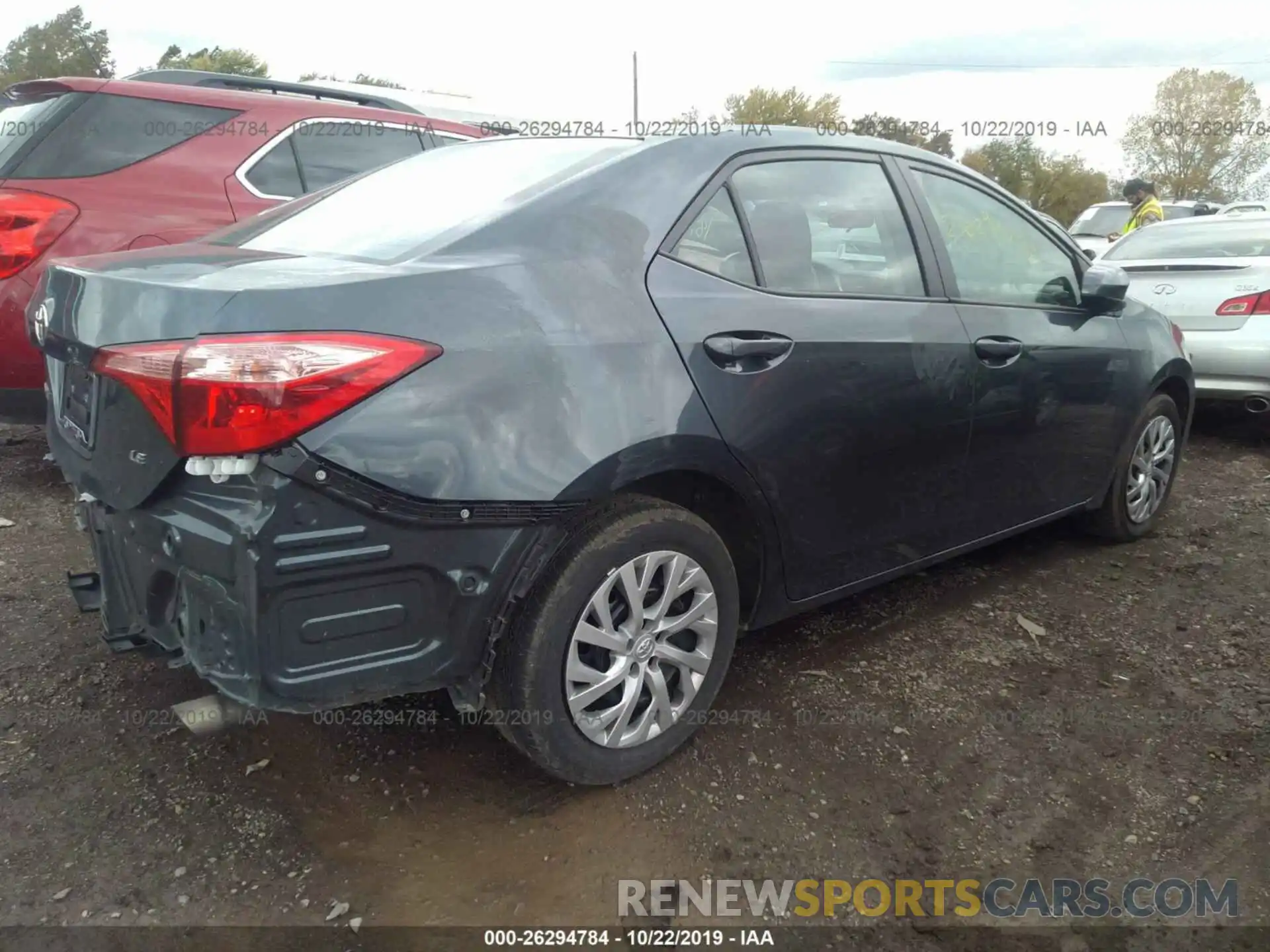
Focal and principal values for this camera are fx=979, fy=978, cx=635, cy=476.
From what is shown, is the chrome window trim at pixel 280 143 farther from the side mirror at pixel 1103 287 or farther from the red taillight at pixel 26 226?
the side mirror at pixel 1103 287

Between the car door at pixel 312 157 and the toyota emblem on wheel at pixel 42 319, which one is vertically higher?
the car door at pixel 312 157

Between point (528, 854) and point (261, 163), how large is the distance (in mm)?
3777

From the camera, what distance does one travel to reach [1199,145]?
5594 centimetres

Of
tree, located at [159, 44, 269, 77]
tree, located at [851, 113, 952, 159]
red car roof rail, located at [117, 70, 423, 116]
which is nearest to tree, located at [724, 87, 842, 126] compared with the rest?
tree, located at [851, 113, 952, 159]

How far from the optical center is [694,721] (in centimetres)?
261

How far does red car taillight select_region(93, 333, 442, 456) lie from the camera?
1.79m

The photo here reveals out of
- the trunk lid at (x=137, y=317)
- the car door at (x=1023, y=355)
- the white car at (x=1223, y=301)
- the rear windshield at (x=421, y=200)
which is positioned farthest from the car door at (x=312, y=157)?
the white car at (x=1223, y=301)

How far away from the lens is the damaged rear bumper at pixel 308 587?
72.3 inches

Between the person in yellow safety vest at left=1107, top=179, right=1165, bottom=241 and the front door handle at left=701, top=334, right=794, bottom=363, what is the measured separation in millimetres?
8629

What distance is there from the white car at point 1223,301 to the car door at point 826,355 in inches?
134

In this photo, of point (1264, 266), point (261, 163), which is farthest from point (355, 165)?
point (1264, 266)

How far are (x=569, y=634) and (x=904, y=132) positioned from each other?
17880 mm

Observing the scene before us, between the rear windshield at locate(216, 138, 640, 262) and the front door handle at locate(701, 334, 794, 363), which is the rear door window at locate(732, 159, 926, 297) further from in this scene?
the rear windshield at locate(216, 138, 640, 262)

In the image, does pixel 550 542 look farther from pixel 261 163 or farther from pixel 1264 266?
pixel 1264 266
